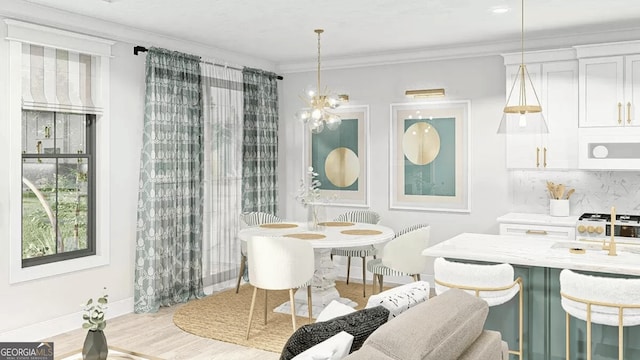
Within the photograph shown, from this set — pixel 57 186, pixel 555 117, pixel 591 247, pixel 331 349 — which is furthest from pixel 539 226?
pixel 57 186

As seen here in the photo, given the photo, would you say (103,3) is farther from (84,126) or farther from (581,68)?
(581,68)

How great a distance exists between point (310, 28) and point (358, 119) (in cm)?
186

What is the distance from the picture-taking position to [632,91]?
517 cm

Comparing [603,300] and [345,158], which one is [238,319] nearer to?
[345,158]

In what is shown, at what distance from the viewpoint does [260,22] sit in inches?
201

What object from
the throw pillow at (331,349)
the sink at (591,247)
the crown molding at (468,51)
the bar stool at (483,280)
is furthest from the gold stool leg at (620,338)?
the crown molding at (468,51)

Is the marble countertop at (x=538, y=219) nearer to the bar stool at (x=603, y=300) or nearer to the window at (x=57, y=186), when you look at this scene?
the bar stool at (x=603, y=300)

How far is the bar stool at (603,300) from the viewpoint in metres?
2.98

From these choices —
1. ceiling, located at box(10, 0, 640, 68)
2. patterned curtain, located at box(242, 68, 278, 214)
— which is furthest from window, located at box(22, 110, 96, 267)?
patterned curtain, located at box(242, 68, 278, 214)

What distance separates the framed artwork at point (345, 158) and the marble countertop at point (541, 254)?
9.40 feet

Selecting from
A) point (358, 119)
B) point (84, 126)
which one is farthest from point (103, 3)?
point (358, 119)

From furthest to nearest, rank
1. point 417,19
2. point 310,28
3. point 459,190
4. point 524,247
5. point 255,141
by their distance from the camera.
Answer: point 255,141
point 459,190
point 310,28
point 417,19
point 524,247

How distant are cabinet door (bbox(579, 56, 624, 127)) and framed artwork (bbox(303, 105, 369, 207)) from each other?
8.09 feet

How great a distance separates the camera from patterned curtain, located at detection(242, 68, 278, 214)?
264 inches
